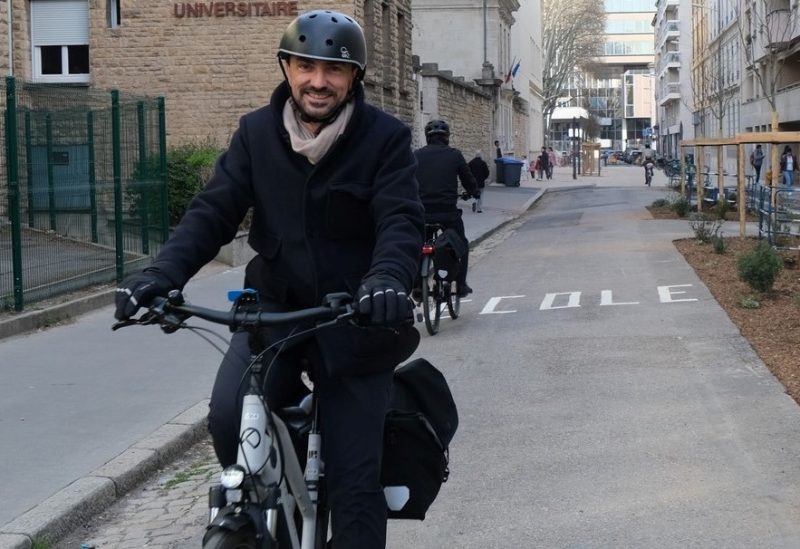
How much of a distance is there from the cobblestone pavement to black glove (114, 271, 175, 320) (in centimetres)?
238

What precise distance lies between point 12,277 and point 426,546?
7.48 m

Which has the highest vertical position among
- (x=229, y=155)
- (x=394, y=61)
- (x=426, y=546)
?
(x=394, y=61)

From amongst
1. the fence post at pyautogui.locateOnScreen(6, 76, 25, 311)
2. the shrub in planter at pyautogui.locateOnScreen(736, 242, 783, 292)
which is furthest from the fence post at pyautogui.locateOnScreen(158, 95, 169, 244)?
the shrub in planter at pyautogui.locateOnScreen(736, 242, 783, 292)

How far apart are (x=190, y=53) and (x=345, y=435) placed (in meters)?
24.3

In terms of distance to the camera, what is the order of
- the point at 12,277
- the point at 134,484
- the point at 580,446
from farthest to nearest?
1. the point at 12,277
2. the point at 580,446
3. the point at 134,484

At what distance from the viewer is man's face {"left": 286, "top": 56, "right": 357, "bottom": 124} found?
142 inches

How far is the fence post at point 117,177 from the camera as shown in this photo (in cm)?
1452

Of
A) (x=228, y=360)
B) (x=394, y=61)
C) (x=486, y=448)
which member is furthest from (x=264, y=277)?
(x=394, y=61)

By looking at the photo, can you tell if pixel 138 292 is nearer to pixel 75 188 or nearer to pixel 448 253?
pixel 448 253

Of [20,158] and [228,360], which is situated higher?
[20,158]

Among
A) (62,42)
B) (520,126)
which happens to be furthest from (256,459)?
(520,126)

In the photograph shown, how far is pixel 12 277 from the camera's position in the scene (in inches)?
459

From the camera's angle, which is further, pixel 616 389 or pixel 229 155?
pixel 616 389

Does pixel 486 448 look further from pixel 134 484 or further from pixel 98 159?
pixel 98 159
